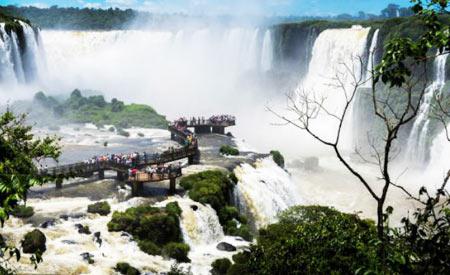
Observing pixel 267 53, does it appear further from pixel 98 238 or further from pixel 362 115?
pixel 98 238

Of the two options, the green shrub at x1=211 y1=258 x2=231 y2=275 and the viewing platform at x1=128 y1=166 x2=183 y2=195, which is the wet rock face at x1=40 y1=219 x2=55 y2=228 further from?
the green shrub at x1=211 y1=258 x2=231 y2=275

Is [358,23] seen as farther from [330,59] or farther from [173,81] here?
[173,81]

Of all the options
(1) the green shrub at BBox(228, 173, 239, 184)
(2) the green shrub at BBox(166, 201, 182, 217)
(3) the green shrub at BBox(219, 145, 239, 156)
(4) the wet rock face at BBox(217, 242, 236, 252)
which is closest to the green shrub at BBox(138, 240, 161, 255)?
(2) the green shrub at BBox(166, 201, 182, 217)

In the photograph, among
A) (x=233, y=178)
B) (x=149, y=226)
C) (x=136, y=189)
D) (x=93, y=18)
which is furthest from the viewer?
(x=93, y=18)

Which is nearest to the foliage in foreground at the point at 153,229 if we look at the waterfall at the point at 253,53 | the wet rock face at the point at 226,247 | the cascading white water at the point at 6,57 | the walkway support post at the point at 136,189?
the wet rock face at the point at 226,247

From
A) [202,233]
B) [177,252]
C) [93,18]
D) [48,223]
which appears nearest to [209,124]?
[202,233]

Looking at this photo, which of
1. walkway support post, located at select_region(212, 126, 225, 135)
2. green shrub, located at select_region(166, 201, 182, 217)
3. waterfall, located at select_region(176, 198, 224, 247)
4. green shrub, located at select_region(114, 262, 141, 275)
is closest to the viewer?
green shrub, located at select_region(114, 262, 141, 275)
